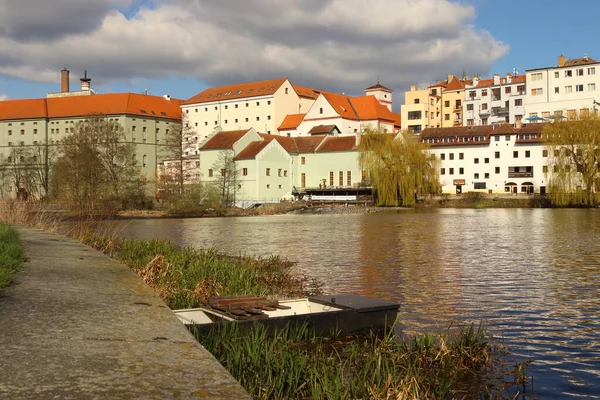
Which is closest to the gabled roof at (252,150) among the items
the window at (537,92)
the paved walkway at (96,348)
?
the window at (537,92)

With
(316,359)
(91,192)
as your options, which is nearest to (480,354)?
(316,359)

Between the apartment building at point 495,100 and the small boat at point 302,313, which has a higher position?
the apartment building at point 495,100

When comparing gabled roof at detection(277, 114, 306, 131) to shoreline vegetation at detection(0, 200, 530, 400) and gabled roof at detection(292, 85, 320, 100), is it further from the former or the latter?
shoreline vegetation at detection(0, 200, 530, 400)

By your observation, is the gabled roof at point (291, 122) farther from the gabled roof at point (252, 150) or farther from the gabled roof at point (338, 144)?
the gabled roof at point (252, 150)

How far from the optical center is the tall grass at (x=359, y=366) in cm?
610

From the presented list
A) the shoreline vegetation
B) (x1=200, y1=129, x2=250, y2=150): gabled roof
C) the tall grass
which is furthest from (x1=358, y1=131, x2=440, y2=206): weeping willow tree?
the tall grass

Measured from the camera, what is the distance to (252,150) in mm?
84188

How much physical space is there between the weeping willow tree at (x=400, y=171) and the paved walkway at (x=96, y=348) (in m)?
64.3

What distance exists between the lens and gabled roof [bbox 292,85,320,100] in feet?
380

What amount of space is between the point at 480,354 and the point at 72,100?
375 ft

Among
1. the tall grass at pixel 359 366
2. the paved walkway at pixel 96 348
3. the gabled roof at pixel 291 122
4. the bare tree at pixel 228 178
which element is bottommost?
the tall grass at pixel 359 366

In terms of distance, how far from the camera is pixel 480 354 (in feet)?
27.8

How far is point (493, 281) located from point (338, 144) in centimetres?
7295

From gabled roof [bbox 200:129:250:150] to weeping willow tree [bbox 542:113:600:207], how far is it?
39848 millimetres
